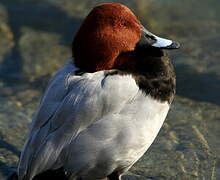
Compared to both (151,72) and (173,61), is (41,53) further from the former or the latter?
(151,72)

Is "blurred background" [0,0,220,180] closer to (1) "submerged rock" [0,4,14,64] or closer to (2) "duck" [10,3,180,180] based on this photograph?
(1) "submerged rock" [0,4,14,64]

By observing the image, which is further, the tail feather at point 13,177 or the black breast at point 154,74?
the tail feather at point 13,177

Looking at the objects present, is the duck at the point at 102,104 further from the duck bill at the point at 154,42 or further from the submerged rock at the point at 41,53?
the submerged rock at the point at 41,53

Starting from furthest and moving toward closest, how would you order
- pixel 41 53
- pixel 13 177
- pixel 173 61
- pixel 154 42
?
Result: pixel 41 53
pixel 173 61
pixel 13 177
pixel 154 42

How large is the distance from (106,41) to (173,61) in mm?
2307

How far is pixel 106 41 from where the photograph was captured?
3518 mm

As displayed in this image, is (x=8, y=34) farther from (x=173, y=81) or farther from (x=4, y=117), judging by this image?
(x=173, y=81)

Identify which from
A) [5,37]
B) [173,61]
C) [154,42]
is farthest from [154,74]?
[5,37]

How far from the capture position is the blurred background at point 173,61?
166 inches

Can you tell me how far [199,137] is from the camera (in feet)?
14.8

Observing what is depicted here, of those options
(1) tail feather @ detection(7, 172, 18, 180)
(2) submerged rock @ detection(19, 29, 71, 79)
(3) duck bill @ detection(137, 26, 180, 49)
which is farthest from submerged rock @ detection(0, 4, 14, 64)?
(3) duck bill @ detection(137, 26, 180, 49)

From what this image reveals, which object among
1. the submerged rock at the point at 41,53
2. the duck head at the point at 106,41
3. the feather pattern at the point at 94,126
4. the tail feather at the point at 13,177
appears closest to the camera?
the feather pattern at the point at 94,126

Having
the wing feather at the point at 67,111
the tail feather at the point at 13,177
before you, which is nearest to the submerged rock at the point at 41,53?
the tail feather at the point at 13,177

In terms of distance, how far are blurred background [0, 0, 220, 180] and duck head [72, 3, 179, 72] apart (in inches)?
38.2
